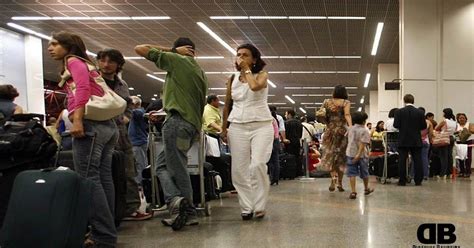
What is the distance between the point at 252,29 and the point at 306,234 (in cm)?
989

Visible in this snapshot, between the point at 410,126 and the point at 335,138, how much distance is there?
212 centimetres

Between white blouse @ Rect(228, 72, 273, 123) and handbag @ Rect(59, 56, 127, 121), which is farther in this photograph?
white blouse @ Rect(228, 72, 273, 123)

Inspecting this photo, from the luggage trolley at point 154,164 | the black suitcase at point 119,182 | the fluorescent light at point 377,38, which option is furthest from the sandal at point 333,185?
the fluorescent light at point 377,38

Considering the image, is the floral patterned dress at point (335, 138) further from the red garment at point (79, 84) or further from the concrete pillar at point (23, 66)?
the concrete pillar at point (23, 66)

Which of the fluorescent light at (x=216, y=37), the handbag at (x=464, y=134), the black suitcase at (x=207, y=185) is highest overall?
the fluorescent light at (x=216, y=37)

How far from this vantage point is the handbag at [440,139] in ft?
29.6

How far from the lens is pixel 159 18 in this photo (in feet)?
38.0

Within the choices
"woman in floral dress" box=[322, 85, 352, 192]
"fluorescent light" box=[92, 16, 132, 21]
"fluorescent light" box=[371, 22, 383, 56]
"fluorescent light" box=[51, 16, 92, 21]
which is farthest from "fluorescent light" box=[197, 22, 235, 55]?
"woman in floral dress" box=[322, 85, 352, 192]

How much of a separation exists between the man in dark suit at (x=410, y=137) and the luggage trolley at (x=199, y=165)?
434 centimetres

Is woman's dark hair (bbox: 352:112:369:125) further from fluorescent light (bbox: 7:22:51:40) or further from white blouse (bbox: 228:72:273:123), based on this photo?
fluorescent light (bbox: 7:22:51:40)

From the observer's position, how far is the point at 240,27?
12375 millimetres

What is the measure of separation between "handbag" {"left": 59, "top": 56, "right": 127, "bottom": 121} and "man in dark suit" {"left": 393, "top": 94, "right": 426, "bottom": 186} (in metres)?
5.83

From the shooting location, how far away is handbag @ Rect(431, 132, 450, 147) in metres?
9.03

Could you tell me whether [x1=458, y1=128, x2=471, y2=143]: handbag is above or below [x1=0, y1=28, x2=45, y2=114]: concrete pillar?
below
